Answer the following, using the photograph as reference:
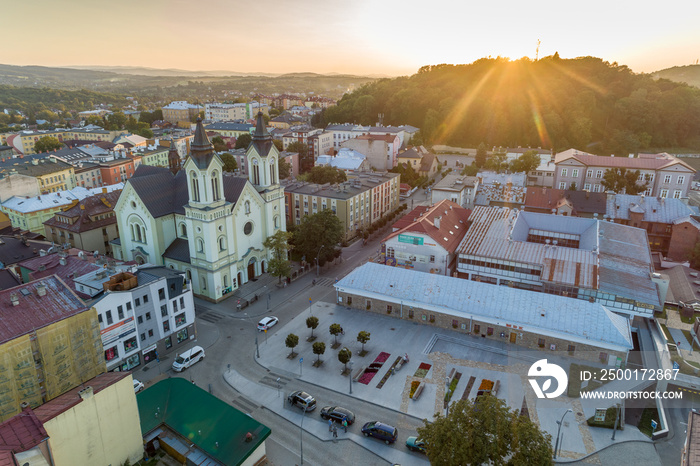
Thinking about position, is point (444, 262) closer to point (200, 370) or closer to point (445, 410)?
point (445, 410)

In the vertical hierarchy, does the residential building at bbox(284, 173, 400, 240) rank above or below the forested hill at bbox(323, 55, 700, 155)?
below

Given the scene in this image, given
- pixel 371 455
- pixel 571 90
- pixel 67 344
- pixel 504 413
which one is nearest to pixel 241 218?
pixel 67 344

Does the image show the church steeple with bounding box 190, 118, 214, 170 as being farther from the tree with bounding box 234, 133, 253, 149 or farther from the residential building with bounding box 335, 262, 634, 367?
the tree with bounding box 234, 133, 253, 149

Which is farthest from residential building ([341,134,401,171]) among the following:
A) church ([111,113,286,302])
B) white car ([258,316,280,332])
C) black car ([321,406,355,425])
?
black car ([321,406,355,425])

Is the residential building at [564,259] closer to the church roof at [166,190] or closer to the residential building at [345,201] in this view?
the residential building at [345,201]

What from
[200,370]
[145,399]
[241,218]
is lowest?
[200,370]

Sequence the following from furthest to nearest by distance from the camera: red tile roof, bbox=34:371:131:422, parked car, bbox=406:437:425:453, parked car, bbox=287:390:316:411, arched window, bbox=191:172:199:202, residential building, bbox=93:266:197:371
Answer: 1. arched window, bbox=191:172:199:202
2. residential building, bbox=93:266:197:371
3. parked car, bbox=287:390:316:411
4. parked car, bbox=406:437:425:453
5. red tile roof, bbox=34:371:131:422

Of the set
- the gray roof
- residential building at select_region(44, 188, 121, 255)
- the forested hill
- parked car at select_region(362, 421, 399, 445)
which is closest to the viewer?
parked car at select_region(362, 421, 399, 445)

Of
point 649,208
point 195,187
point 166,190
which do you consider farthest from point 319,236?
point 649,208
